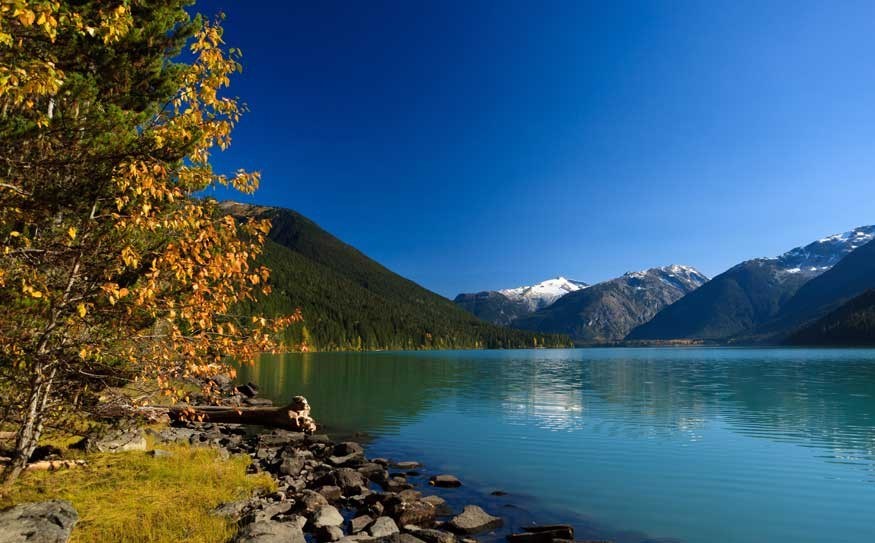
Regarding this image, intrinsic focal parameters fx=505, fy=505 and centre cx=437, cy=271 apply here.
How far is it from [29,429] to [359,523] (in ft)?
32.3

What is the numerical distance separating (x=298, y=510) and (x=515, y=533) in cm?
755

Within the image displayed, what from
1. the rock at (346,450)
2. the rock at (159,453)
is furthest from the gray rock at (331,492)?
the rock at (346,450)

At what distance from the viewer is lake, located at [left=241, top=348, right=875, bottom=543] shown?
19.0 metres

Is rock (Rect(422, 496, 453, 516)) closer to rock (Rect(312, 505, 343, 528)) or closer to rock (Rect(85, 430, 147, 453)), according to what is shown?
rock (Rect(312, 505, 343, 528))

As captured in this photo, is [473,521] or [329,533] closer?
[329,533]

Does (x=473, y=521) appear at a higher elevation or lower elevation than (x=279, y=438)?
higher

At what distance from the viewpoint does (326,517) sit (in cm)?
1686

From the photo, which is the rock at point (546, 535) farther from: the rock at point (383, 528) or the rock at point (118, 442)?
the rock at point (118, 442)

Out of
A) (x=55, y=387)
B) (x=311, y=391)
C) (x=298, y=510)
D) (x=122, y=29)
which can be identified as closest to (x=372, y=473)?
(x=298, y=510)

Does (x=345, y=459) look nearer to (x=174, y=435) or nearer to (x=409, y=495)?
(x=409, y=495)

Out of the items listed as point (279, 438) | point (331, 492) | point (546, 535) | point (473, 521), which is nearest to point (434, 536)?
point (473, 521)

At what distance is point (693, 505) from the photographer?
2033 cm

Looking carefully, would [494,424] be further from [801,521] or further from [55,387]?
[55,387]

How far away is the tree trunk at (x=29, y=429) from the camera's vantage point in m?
13.0
